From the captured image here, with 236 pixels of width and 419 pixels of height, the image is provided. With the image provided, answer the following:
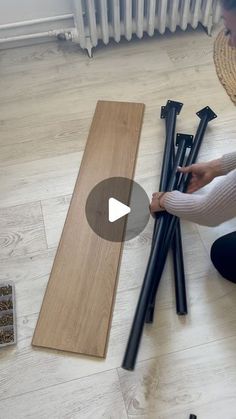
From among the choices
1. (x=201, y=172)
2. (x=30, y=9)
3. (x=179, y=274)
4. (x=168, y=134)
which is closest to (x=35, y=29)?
(x=30, y=9)

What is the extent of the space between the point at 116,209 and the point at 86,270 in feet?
0.87

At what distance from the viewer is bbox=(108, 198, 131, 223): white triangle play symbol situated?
4.19 feet

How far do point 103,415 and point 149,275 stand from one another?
1.31ft

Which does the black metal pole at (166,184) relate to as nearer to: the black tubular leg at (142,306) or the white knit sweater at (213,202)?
the black tubular leg at (142,306)

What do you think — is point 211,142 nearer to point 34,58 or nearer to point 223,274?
point 223,274

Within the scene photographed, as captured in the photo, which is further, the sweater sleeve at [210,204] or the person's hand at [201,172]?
the person's hand at [201,172]

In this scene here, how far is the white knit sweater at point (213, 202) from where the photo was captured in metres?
0.81

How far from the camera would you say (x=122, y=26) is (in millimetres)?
1813

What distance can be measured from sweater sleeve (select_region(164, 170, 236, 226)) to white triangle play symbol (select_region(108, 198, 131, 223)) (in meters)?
0.27

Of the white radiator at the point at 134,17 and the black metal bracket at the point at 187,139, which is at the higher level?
the white radiator at the point at 134,17

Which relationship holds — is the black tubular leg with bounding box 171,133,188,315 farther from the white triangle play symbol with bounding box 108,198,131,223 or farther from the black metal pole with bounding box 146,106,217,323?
the white triangle play symbol with bounding box 108,198,131,223

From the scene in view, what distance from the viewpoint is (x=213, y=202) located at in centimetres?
85
